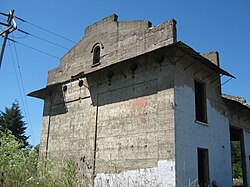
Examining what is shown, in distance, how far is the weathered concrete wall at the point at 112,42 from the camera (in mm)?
12852

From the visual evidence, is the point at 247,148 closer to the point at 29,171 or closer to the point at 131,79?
the point at 131,79

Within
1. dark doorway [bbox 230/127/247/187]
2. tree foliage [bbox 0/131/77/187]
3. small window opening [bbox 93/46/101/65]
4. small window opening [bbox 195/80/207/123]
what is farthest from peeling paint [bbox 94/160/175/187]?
dark doorway [bbox 230/127/247/187]

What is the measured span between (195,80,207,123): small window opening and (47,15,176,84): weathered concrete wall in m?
3.17

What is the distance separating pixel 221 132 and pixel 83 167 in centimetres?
752

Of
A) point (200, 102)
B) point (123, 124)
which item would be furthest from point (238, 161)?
point (123, 124)

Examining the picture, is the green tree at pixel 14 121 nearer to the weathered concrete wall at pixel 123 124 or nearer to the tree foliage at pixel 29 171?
the weathered concrete wall at pixel 123 124

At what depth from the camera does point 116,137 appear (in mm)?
12828

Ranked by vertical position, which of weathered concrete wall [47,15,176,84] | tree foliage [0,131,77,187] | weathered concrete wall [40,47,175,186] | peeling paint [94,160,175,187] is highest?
weathered concrete wall [47,15,176,84]

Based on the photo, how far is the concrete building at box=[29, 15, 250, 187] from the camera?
11.2 meters

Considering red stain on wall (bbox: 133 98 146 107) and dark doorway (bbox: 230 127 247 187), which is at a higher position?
red stain on wall (bbox: 133 98 146 107)

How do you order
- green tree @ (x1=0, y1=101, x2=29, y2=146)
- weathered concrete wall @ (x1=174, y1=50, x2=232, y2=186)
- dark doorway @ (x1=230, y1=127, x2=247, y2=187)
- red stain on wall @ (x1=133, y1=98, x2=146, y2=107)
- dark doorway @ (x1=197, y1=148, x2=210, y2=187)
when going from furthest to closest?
green tree @ (x1=0, y1=101, x2=29, y2=146), dark doorway @ (x1=230, y1=127, x2=247, y2=187), red stain on wall @ (x1=133, y1=98, x2=146, y2=107), dark doorway @ (x1=197, y1=148, x2=210, y2=187), weathered concrete wall @ (x1=174, y1=50, x2=232, y2=186)

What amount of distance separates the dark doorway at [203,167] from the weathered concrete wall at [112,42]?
5.49 meters

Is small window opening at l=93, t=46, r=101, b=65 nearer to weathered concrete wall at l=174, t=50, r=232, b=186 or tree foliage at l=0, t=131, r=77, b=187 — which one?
weathered concrete wall at l=174, t=50, r=232, b=186

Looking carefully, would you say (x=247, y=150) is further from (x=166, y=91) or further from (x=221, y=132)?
(x=166, y=91)
